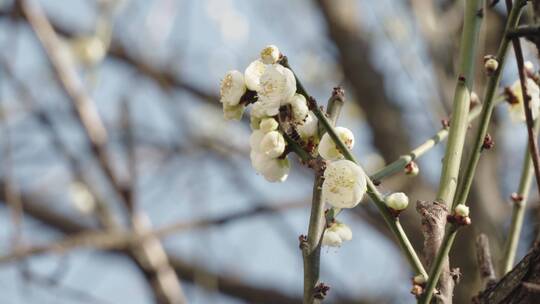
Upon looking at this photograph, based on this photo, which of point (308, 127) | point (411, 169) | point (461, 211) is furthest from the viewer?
point (411, 169)

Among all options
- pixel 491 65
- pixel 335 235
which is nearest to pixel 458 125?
pixel 491 65

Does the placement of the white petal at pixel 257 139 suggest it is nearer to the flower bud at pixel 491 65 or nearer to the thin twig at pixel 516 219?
the flower bud at pixel 491 65

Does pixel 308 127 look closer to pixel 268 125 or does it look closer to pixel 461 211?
pixel 268 125

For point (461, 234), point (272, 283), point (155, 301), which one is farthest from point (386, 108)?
point (155, 301)

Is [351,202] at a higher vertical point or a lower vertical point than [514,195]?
lower

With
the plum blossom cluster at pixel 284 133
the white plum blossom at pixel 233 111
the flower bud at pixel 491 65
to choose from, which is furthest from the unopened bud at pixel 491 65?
the white plum blossom at pixel 233 111

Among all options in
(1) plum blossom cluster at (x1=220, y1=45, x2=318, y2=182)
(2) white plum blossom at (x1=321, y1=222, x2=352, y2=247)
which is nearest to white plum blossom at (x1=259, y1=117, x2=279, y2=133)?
(1) plum blossom cluster at (x1=220, y1=45, x2=318, y2=182)

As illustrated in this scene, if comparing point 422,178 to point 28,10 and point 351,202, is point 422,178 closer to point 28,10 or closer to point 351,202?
point 28,10
